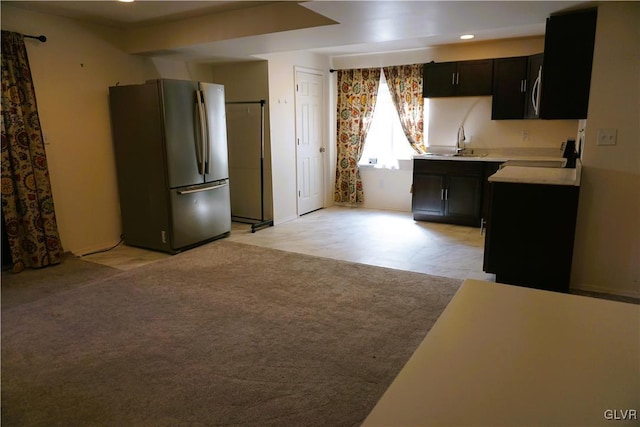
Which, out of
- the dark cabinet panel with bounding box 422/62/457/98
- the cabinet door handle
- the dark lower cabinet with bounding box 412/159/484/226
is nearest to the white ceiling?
the cabinet door handle

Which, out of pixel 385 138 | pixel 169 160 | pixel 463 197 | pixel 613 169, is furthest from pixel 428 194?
pixel 169 160

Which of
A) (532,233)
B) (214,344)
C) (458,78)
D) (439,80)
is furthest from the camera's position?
(439,80)

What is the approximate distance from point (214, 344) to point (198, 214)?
226 cm

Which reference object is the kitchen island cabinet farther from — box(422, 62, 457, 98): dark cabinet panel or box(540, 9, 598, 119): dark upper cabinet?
box(422, 62, 457, 98): dark cabinet panel

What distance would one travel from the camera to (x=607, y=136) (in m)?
3.11

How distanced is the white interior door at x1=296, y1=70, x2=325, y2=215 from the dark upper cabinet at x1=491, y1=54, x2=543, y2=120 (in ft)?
8.34

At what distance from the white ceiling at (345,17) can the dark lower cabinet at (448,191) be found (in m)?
1.67

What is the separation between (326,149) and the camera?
22.4 ft

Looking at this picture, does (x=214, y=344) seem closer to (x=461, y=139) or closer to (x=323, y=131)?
(x=461, y=139)

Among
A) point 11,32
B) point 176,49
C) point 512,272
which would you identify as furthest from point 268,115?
point 512,272

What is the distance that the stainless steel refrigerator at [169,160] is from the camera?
421 centimetres

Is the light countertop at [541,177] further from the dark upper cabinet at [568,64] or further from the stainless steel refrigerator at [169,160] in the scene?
the stainless steel refrigerator at [169,160]

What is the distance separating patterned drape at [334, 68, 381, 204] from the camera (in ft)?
21.4

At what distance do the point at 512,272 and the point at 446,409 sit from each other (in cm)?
300
